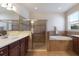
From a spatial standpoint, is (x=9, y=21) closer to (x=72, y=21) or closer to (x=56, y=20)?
(x=56, y=20)

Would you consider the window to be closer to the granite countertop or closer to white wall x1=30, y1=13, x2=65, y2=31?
white wall x1=30, y1=13, x2=65, y2=31

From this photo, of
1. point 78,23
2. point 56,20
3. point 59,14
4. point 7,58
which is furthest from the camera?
point 56,20

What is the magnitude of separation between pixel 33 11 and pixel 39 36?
675 mm

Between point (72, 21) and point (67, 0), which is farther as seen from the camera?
point (72, 21)

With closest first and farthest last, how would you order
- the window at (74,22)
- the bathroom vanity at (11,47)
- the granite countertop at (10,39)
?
the bathroom vanity at (11,47) → the granite countertop at (10,39) → the window at (74,22)

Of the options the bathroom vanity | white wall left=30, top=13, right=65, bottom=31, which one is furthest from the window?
the bathroom vanity

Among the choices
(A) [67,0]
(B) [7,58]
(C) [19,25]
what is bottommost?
(B) [7,58]

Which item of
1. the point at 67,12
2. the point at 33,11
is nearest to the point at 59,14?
the point at 67,12

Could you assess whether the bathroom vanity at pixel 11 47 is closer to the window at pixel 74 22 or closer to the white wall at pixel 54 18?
the white wall at pixel 54 18

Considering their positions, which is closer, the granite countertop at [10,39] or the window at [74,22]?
the granite countertop at [10,39]

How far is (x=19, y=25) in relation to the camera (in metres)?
2.58

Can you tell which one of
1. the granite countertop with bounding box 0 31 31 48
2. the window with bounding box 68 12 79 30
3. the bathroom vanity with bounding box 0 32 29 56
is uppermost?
the window with bounding box 68 12 79 30

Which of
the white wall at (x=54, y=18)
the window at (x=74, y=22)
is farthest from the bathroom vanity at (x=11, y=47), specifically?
the window at (x=74, y=22)

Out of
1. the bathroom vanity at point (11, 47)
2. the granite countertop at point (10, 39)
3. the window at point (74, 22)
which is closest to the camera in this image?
the bathroom vanity at point (11, 47)
